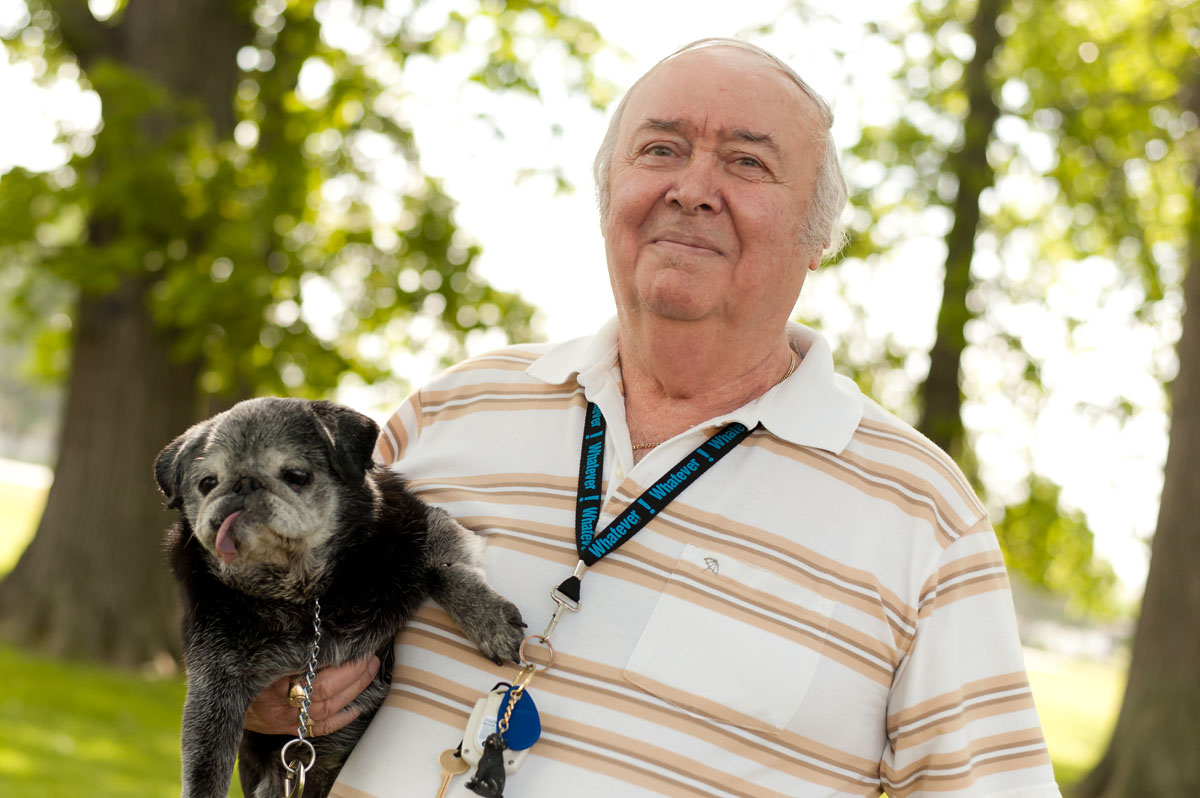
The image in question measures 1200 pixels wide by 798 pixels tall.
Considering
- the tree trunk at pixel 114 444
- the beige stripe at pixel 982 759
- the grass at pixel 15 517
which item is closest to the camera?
the beige stripe at pixel 982 759

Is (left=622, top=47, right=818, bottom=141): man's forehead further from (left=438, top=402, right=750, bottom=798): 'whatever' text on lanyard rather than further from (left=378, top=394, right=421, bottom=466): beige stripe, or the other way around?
(left=378, top=394, right=421, bottom=466): beige stripe

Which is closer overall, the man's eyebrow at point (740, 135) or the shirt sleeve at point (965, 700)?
the shirt sleeve at point (965, 700)

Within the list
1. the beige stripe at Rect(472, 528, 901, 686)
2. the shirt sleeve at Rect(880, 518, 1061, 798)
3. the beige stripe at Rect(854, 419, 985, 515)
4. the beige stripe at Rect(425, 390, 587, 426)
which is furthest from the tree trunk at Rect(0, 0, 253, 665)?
the shirt sleeve at Rect(880, 518, 1061, 798)

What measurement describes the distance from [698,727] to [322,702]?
914mm

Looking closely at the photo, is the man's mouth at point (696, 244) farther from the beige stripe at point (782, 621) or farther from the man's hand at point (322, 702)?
the man's hand at point (322, 702)

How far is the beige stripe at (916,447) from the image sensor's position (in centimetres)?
279

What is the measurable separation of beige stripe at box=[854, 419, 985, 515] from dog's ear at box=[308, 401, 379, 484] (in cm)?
124

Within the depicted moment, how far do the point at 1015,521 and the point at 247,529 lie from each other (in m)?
12.7

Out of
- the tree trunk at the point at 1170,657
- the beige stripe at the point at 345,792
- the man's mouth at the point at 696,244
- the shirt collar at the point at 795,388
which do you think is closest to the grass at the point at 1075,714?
the tree trunk at the point at 1170,657

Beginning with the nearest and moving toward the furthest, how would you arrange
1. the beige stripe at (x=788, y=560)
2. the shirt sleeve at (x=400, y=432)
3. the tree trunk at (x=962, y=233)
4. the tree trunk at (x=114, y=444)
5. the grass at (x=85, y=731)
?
the beige stripe at (x=788, y=560) < the shirt sleeve at (x=400, y=432) < the grass at (x=85, y=731) < the tree trunk at (x=962, y=233) < the tree trunk at (x=114, y=444)

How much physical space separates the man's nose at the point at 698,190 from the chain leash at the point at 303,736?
1.36 metres

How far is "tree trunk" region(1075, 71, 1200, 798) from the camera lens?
10.7m

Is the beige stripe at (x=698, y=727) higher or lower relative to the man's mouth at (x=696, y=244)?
lower

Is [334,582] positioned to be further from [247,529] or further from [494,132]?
[494,132]
